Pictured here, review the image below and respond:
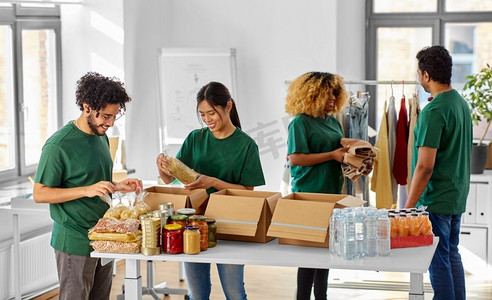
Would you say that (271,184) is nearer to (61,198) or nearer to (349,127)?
(349,127)

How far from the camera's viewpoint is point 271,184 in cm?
643

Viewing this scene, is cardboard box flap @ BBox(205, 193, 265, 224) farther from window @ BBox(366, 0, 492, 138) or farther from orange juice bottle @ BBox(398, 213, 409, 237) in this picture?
→ window @ BBox(366, 0, 492, 138)

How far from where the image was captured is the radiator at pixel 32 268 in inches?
188

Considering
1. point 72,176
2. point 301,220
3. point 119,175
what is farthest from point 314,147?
point 119,175

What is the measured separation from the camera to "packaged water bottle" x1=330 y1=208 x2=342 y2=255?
122 inches

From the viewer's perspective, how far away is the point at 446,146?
380cm

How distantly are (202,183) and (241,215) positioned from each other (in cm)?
36

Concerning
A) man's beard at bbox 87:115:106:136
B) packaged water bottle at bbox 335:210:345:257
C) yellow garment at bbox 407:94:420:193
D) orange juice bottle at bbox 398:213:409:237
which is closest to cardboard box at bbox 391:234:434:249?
orange juice bottle at bbox 398:213:409:237

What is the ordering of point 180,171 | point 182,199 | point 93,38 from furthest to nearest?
1. point 93,38
2. point 180,171
3. point 182,199

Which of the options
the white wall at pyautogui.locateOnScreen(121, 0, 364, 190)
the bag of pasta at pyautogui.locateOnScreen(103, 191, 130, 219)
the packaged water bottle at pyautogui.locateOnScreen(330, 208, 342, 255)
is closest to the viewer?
the packaged water bottle at pyautogui.locateOnScreen(330, 208, 342, 255)

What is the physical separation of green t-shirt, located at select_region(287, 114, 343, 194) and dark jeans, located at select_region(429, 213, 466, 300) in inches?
22.8

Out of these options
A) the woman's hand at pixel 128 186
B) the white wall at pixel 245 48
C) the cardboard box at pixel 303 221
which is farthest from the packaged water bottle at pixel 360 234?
the white wall at pixel 245 48

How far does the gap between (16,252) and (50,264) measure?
641 mm

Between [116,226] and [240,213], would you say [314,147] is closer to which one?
[240,213]
